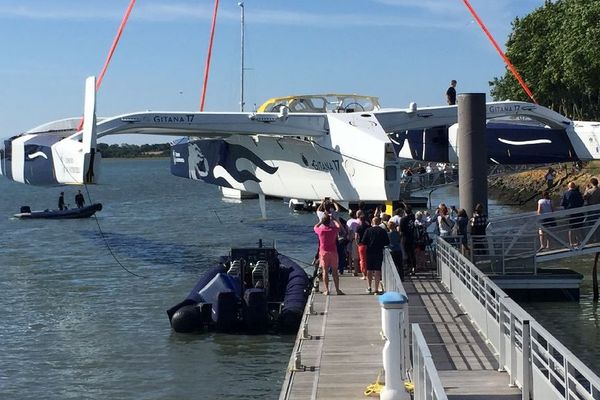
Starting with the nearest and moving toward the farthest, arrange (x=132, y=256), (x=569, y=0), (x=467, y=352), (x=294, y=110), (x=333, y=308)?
(x=467, y=352) < (x=333, y=308) < (x=294, y=110) < (x=132, y=256) < (x=569, y=0)

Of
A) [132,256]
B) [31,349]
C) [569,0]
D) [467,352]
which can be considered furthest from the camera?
[569,0]

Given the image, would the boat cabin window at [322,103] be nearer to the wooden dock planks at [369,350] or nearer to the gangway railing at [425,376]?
the wooden dock planks at [369,350]

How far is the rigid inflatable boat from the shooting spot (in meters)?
18.8

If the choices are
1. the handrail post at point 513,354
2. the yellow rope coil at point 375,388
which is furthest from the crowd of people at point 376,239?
the handrail post at point 513,354

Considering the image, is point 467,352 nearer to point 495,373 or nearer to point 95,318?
point 495,373

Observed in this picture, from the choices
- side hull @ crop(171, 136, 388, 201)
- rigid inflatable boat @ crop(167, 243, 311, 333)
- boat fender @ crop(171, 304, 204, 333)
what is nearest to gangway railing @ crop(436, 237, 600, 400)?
rigid inflatable boat @ crop(167, 243, 311, 333)

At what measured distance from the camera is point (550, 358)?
8734mm

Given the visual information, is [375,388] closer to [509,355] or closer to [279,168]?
[509,355]

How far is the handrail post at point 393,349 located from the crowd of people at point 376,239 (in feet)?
21.4

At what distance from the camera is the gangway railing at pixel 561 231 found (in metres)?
19.3

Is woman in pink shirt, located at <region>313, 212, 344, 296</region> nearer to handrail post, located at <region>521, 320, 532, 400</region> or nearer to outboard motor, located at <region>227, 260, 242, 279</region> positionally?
outboard motor, located at <region>227, 260, 242, 279</region>

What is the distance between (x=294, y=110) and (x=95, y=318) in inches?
517

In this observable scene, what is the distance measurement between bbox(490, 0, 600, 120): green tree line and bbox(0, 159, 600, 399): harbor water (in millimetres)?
24569

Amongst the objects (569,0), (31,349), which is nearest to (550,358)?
(31,349)
